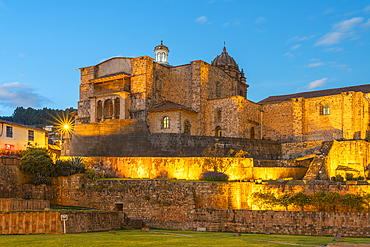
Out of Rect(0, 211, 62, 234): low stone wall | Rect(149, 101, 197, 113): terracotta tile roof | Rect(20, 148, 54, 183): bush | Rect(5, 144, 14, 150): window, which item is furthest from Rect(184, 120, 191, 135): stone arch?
Rect(0, 211, 62, 234): low stone wall

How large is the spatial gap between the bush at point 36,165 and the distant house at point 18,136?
7606 millimetres

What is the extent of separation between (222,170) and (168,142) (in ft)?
22.2

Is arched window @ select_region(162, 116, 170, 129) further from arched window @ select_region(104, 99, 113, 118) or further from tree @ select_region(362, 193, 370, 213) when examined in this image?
tree @ select_region(362, 193, 370, 213)

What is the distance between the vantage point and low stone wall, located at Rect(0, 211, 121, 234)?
15461 mm

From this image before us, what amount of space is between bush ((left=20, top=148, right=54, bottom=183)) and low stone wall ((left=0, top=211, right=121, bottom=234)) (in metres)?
8.89

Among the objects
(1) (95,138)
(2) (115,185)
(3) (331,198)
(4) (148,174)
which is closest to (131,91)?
(1) (95,138)

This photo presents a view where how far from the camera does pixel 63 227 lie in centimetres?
1655

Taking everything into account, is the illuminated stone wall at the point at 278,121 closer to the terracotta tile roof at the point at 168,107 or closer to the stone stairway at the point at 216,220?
the terracotta tile roof at the point at 168,107

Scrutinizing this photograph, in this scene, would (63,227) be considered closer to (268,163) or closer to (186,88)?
(268,163)

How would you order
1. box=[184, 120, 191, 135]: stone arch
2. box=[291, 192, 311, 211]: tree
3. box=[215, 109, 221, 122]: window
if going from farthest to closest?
box=[215, 109, 221, 122]: window < box=[184, 120, 191, 135]: stone arch < box=[291, 192, 311, 211]: tree

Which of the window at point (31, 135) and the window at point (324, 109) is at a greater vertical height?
the window at point (324, 109)

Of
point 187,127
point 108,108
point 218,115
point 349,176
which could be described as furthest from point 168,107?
point 349,176

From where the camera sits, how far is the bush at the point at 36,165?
2562 cm

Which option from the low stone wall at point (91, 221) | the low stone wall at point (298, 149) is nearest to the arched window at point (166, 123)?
the low stone wall at point (298, 149)
